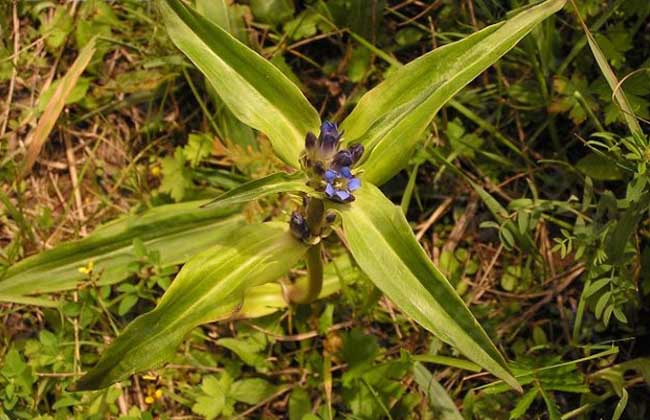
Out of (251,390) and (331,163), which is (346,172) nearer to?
(331,163)

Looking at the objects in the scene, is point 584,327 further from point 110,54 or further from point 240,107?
point 110,54

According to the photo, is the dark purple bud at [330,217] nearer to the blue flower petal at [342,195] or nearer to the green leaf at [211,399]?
the blue flower petal at [342,195]

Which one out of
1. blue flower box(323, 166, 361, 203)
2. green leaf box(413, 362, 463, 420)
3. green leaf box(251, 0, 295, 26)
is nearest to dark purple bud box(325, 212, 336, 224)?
blue flower box(323, 166, 361, 203)

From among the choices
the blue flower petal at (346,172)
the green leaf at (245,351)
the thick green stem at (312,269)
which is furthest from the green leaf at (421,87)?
the green leaf at (245,351)

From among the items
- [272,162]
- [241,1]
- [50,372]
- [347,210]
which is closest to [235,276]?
[347,210]

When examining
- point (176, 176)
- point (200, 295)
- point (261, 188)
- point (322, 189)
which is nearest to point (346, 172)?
point (322, 189)

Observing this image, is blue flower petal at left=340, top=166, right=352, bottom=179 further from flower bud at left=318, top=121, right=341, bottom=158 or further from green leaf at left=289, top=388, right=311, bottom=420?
green leaf at left=289, top=388, right=311, bottom=420
